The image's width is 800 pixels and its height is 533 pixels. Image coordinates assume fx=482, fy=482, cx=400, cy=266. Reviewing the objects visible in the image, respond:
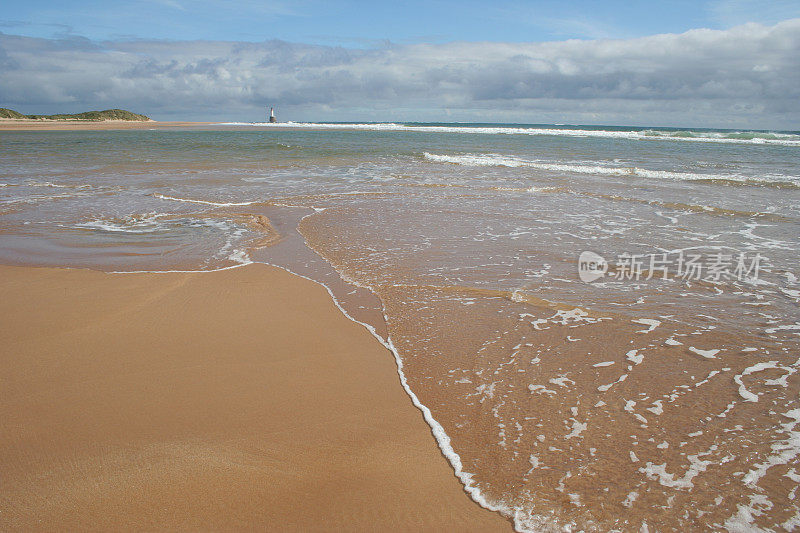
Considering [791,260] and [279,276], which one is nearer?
[279,276]

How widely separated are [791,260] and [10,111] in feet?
302

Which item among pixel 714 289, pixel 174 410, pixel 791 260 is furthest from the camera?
pixel 791 260

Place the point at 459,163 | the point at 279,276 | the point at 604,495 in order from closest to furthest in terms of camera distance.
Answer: the point at 604,495
the point at 279,276
the point at 459,163

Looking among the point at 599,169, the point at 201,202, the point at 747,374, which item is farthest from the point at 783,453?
the point at 599,169

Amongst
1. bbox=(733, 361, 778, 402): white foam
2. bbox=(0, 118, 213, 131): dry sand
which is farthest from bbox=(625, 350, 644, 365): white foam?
bbox=(0, 118, 213, 131): dry sand

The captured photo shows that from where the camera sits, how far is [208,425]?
2.72 meters

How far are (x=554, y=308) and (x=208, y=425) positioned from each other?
3082mm

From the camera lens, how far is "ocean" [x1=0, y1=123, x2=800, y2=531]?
234 centimetres

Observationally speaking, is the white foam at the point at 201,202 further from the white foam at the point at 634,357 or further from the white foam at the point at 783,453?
the white foam at the point at 783,453

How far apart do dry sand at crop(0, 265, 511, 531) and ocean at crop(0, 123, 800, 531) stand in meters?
0.28

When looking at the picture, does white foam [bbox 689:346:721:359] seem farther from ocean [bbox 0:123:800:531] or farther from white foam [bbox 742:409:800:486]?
white foam [bbox 742:409:800:486]

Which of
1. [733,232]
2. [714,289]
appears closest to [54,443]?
[714,289]

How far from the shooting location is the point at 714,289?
500cm

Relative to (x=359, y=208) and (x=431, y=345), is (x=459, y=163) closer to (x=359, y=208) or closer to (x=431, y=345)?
(x=359, y=208)
